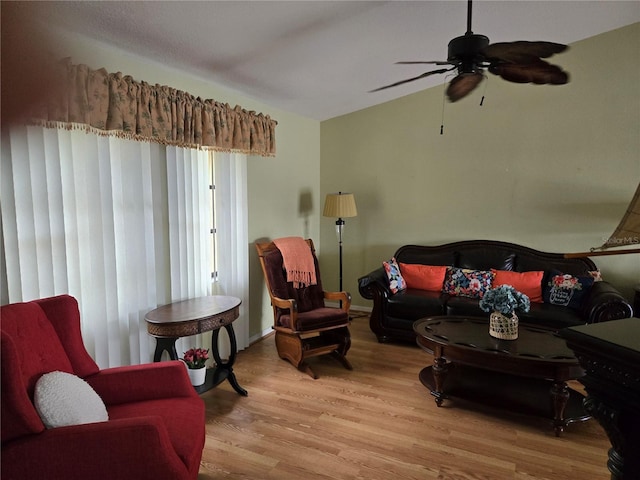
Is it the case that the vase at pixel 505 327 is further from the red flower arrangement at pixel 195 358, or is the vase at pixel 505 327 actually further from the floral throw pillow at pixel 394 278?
the red flower arrangement at pixel 195 358

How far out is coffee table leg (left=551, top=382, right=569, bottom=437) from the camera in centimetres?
230

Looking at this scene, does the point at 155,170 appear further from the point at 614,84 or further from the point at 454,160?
the point at 614,84

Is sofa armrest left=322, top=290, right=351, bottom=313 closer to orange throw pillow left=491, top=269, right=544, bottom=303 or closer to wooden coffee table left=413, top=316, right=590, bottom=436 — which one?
wooden coffee table left=413, top=316, right=590, bottom=436

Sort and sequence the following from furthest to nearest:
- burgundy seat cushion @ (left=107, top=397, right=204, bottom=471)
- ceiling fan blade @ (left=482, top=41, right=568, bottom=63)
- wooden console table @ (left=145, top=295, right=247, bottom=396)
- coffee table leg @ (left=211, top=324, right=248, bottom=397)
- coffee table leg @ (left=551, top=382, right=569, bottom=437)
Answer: coffee table leg @ (left=211, top=324, right=248, bottom=397) < wooden console table @ (left=145, top=295, right=247, bottom=396) < coffee table leg @ (left=551, top=382, right=569, bottom=437) < ceiling fan blade @ (left=482, top=41, right=568, bottom=63) < burgundy seat cushion @ (left=107, top=397, right=204, bottom=471)

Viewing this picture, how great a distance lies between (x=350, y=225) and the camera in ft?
16.3

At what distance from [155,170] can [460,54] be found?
6.76 feet

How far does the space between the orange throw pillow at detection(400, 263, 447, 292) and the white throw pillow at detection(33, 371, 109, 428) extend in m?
3.10

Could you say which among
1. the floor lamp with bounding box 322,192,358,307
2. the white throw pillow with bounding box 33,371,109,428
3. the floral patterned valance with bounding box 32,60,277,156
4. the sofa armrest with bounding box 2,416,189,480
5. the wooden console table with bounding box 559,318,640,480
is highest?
the floral patterned valance with bounding box 32,60,277,156

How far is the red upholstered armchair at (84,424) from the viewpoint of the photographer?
1314 millimetres

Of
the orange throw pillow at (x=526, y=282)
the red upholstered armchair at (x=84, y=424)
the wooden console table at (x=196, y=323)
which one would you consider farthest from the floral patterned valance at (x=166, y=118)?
the orange throw pillow at (x=526, y=282)

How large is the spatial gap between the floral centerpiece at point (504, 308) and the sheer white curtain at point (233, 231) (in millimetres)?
2055

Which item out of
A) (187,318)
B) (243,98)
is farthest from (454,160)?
(187,318)

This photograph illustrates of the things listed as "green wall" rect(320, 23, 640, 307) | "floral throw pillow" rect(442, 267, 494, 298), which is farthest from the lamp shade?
"floral throw pillow" rect(442, 267, 494, 298)

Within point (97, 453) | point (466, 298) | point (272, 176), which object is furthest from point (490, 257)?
Answer: point (97, 453)
